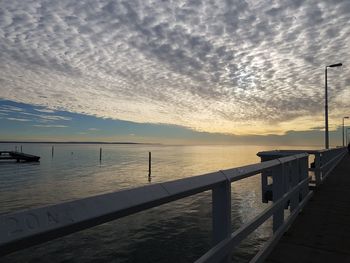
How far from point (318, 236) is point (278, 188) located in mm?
1276

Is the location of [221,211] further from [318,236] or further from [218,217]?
[318,236]

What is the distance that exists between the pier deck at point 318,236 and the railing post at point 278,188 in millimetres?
305

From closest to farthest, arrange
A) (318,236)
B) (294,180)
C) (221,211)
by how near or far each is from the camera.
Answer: (221,211) < (318,236) < (294,180)

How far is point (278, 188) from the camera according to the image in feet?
17.5

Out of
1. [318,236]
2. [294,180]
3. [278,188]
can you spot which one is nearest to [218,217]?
[278,188]

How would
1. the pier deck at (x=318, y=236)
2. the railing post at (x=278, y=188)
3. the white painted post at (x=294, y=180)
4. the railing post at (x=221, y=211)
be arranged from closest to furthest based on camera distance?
the railing post at (x=221, y=211) → the pier deck at (x=318, y=236) → the railing post at (x=278, y=188) → the white painted post at (x=294, y=180)

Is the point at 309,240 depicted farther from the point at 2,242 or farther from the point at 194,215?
the point at 194,215

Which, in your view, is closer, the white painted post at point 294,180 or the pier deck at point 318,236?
the pier deck at point 318,236

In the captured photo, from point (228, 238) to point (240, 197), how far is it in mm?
20923

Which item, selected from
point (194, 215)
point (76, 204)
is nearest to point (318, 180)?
point (194, 215)

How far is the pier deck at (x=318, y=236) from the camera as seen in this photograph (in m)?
4.66

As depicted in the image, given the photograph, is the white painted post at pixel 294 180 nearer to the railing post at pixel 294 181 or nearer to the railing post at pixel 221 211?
the railing post at pixel 294 181

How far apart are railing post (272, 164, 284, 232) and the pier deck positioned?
305mm

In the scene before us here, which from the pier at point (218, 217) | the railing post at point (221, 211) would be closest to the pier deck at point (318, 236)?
the pier at point (218, 217)
